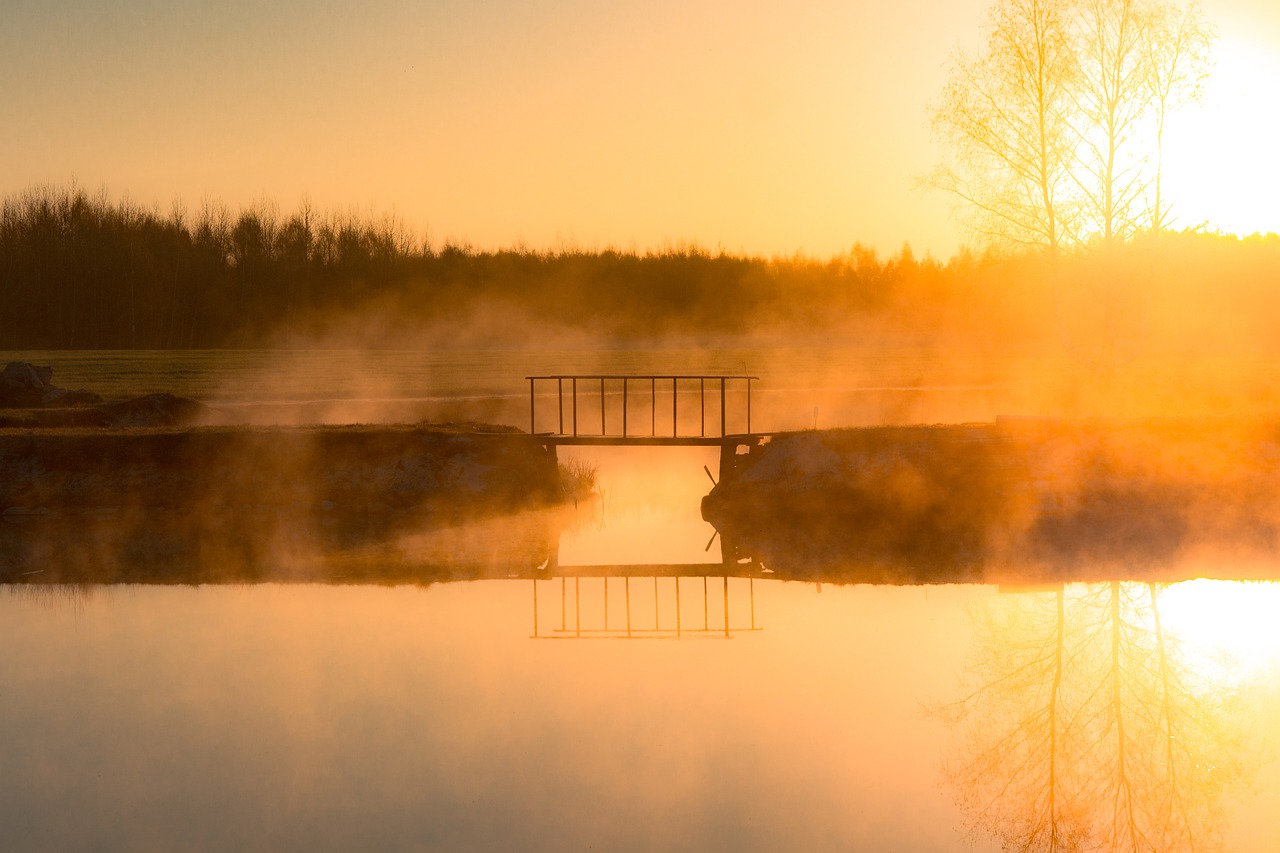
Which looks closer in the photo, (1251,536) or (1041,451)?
(1251,536)

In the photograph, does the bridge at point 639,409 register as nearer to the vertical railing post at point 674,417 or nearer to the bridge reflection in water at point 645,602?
the vertical railing post at point 674,417

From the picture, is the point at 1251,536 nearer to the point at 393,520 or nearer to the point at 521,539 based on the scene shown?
the point at 521,539

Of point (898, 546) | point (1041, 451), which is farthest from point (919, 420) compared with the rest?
point (898, 546)

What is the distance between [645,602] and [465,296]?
6445 cm

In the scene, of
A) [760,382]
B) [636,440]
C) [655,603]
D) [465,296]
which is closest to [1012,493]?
[636,440]

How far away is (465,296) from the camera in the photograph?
267 ft

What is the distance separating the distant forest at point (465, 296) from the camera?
7462cm

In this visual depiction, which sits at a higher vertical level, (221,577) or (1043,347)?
(1043,347)

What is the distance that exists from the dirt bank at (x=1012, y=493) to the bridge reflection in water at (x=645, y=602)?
5.83 feet

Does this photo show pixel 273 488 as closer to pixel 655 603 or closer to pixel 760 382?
pixel 655 603

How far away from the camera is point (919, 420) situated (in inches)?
1551

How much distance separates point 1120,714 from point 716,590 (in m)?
7.50

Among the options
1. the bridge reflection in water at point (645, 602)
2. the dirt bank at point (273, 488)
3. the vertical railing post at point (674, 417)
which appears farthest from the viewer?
the vertical railing post at point (674, 417)

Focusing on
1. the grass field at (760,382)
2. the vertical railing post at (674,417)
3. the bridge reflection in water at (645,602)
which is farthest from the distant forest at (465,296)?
the bridge reflection in water at (645,602)
